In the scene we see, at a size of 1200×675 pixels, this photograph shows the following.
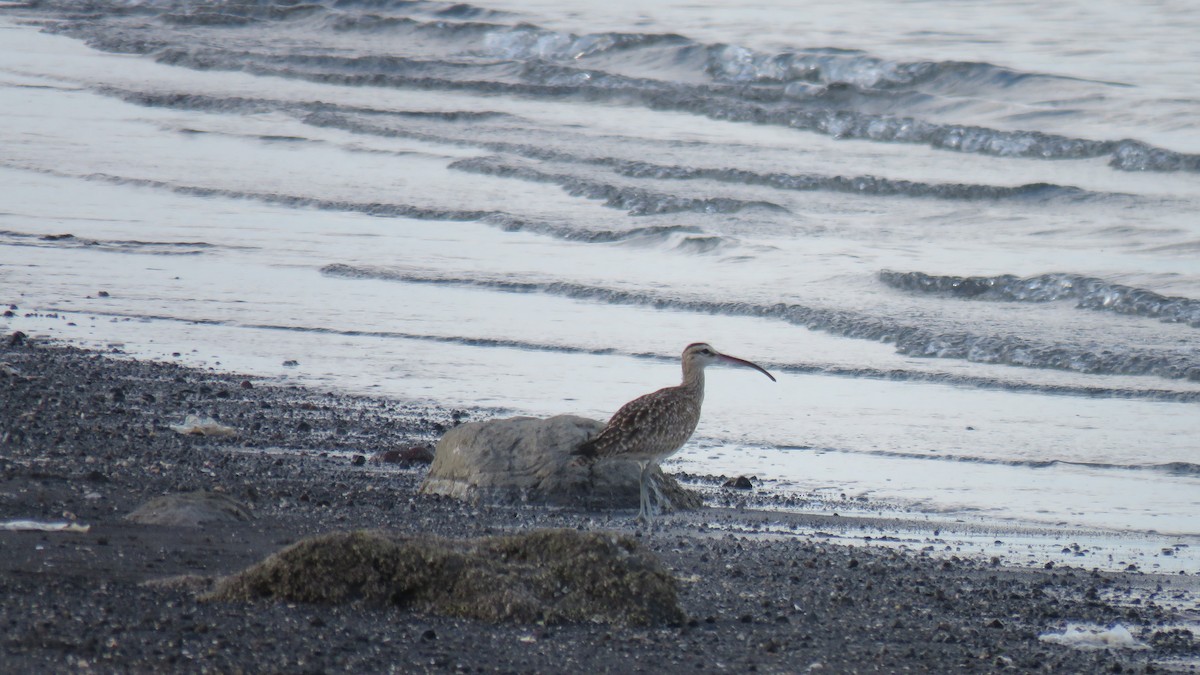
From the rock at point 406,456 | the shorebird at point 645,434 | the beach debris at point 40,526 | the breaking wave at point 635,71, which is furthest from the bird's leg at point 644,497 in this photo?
the breaking wave at point 635,71

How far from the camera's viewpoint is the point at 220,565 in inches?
226

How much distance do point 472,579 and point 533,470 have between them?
2.50 meters

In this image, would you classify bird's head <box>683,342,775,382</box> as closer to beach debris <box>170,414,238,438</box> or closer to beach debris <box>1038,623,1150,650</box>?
beach debris <box>170,414,238,438</box>

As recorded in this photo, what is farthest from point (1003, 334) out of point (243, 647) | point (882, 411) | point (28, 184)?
point (28, 184)

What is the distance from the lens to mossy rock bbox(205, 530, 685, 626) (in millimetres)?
5230

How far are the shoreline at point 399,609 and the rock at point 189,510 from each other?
74 mm

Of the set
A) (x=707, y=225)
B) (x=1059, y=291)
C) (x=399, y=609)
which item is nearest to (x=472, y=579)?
(x=399, y=609)

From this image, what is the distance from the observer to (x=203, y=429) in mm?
8453

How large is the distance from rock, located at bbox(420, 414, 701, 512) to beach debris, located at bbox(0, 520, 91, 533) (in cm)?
201

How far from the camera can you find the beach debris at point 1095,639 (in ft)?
18.5

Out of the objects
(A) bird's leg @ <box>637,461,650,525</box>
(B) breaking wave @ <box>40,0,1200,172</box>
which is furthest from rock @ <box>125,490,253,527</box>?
(B) breaking wave @ <box>40,0,1200,172</box>

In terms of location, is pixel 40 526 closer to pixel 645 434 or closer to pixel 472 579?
pixel 472 579

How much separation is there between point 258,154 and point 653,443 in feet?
49.2

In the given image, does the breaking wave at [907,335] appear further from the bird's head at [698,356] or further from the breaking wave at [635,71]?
the breaking wave at [635,71]
